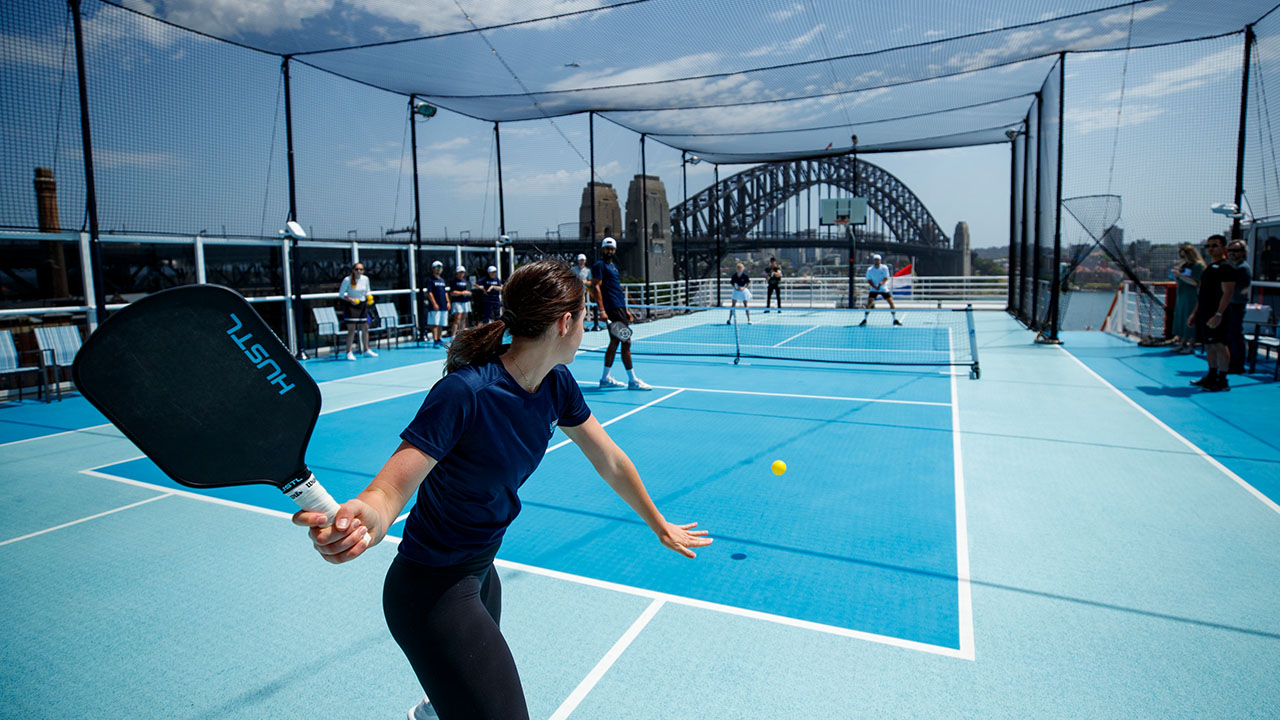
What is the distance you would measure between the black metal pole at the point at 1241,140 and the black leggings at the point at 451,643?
12.8 meters

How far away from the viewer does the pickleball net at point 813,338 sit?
39.2 feet

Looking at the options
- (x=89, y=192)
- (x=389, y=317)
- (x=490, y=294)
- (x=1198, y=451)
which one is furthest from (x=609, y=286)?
(x=389, y=317)

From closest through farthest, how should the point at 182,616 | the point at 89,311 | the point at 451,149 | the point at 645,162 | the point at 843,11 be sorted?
the point at 182,616, the point at 843,11, the point at 89,311, the point at 451,149, the point at 645,162

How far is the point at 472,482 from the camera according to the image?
164 cm

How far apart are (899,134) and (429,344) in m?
12.5

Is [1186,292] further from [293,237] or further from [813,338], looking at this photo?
[293,237]

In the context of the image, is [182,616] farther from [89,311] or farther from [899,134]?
[899,134]

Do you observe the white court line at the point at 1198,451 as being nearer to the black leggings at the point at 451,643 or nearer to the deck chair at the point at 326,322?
the black leggings at the point at 451,643

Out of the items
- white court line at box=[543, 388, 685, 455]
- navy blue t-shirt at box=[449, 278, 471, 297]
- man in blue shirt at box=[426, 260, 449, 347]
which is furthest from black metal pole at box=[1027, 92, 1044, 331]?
man in blue shirt at box=[426, 260, 449, 347]

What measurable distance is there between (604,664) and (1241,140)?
12.7 metres

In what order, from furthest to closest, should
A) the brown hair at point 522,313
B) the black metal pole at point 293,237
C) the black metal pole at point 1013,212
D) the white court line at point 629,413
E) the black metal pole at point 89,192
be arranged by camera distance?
1. the black metal pole at point 1013,212
2. the black metal pole at point 293,237
3. the black metal pole at point 89,192
4. the white court line at point 629,413
5. the brown hair at point 522,313

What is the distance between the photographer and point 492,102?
1344 centimetres

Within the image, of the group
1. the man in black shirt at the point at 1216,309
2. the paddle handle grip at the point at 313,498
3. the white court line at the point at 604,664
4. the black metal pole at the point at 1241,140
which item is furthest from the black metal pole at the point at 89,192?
the black metal pole at the point at 1241,140

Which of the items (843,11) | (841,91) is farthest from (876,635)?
(841,91)
